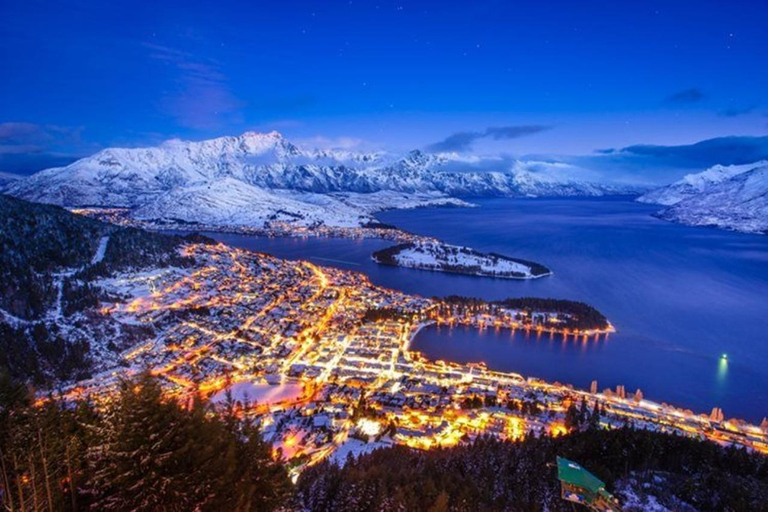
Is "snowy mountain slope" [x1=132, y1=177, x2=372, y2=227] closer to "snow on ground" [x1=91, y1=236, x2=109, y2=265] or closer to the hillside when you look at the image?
"snow on ground" [x1=91, y1=236, x2=109, y2=265]

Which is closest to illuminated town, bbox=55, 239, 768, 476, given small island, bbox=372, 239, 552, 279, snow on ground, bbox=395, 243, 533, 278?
small island, bbox=372, 239, 552, 279

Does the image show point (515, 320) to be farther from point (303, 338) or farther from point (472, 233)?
point (472, 233)

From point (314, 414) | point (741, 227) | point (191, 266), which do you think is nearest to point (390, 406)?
point (314, 414)

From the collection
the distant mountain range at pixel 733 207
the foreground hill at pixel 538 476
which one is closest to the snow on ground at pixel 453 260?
the foreground hill at pixel 538 476

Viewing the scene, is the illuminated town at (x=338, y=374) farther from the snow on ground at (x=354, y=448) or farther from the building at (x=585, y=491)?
the building at (x=585, y=491)

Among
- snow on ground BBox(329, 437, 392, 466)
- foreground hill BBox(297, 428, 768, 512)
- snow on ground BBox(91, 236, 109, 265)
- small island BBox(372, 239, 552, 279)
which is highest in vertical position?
snow on ground BBox(91, 236, 109, 265)
